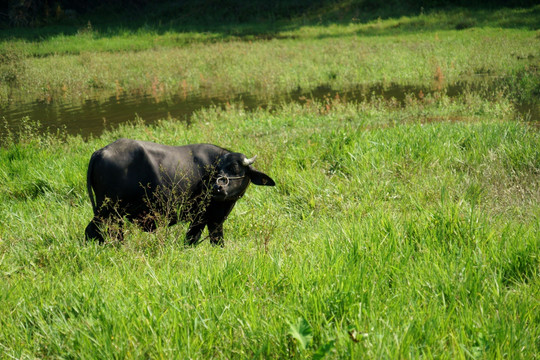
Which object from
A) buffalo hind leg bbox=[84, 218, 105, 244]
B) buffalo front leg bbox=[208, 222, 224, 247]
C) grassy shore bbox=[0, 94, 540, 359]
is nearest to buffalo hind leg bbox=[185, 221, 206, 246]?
buffalo front leg bbox=[208, 222, 224, 247]

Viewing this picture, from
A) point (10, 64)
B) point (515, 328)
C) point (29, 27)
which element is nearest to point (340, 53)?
point (10, 64)

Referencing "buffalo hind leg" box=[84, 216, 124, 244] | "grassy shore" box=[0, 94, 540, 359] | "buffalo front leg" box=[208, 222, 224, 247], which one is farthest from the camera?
"buffalo front leg" box=[208, 222, 224, 247]

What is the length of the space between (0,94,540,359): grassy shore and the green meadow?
0.02 metres

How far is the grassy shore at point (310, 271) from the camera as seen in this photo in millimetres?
2311

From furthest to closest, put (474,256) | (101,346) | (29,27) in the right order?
(29,27) → (474,256) → (101,346)

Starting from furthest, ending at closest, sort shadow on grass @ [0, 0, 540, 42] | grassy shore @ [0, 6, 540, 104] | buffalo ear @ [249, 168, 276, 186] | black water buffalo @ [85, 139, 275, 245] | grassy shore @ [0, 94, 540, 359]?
shadow on grass @ [0, 0, 540, 42], grassy shore @ [0, 6, 540, 104], buffalo ear @ [249, 168, 276, 186], black water buffalo @ [85, 139, 275, 245], grassy shore @ [0, 94, 540, 359]

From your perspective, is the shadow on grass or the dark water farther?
the shadow on grass

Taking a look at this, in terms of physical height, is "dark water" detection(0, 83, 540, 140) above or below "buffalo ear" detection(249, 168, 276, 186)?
below

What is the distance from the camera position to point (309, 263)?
3.28 meters

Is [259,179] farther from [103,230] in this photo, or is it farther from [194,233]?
[103,230]

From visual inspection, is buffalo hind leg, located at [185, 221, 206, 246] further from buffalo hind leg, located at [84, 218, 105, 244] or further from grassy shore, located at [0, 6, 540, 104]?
grassy shore, located at [0, 6, 540, 104]

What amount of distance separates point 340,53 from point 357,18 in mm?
10407

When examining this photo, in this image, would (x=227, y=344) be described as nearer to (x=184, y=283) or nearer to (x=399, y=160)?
(x=184, y=283)

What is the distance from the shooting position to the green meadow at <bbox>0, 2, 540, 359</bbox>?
7.66 feet
